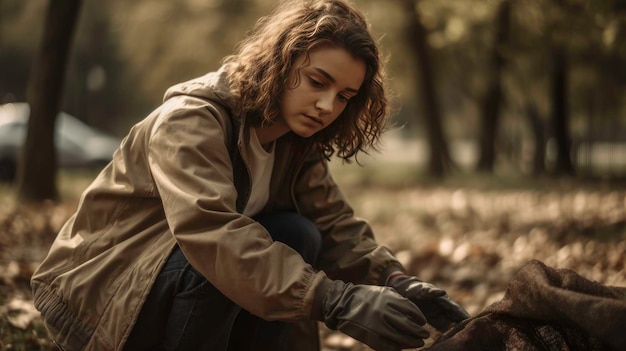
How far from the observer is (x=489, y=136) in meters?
16.8

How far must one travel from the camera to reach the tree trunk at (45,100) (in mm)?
7312

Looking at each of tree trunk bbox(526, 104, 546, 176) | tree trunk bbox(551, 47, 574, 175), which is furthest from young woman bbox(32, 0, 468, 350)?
tree trunk bbox(526, 104, 546, 176)

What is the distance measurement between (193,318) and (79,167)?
13690 millimetres

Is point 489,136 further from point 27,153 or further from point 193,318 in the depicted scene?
point 193,318

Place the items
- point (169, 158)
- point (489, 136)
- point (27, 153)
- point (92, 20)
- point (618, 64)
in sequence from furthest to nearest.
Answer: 1. point (92, 20)
2. point (489, 136)
3. point (618, 64)
4. point (27, 153)
5. point (169, 158)

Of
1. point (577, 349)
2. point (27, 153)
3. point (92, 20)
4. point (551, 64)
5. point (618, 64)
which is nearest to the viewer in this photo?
point (577, 349)

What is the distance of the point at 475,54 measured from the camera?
14.1 meters

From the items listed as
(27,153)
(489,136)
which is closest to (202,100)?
(27,153)

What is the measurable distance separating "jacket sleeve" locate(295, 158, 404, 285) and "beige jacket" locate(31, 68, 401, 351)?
0.21 metres

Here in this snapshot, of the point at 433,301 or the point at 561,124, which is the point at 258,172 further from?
the point at 561,124

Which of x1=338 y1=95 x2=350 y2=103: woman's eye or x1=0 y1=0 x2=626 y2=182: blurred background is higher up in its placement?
x1=0 y1=0 x2=626 y2=182: blurred background

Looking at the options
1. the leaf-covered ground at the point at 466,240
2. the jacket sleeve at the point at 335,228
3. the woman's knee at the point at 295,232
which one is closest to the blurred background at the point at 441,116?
the leaf-covered ground at the point at 466,240

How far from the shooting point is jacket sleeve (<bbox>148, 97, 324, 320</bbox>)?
77.7 inches

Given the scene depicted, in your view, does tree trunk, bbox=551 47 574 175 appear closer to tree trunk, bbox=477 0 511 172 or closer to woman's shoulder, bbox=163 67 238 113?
tree trunk, bbox=477 0 511 172
